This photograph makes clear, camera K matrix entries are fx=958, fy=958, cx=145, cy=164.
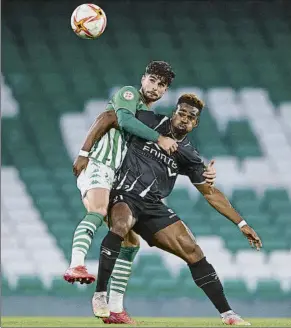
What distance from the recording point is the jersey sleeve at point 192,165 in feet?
21.2

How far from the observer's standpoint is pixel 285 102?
11.4 m

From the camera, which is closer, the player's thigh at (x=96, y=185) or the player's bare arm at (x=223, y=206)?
the player's thigh at (x=96, y=185)

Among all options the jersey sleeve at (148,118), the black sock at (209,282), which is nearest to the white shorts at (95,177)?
the jersey sleeve at (148,118)

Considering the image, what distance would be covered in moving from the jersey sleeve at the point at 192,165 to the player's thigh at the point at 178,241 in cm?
37

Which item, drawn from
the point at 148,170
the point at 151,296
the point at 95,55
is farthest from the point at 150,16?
the point at 148,170

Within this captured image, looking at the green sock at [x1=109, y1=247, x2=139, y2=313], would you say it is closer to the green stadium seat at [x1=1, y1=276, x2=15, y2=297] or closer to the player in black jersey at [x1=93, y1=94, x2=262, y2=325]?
the player in black jersey at [x1=93, y1=94, x2=262, y2=325]

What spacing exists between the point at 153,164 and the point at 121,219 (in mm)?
529

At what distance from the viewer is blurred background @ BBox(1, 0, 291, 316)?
10.6 m

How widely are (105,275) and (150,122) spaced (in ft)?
3.65

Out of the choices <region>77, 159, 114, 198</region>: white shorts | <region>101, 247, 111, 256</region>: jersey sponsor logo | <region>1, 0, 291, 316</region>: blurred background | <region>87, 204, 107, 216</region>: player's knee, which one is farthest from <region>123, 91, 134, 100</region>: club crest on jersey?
<region>1, 0, 291, 316</region>: blurred background

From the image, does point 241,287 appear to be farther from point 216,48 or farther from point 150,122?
point 150,122

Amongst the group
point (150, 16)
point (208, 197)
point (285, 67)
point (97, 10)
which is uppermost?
point (150, 16)

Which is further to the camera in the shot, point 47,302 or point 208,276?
point 47,302

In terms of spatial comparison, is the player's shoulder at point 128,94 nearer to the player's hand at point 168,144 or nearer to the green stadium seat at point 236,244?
the player's hand at point 168,144
